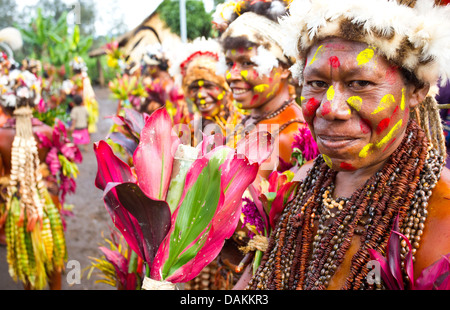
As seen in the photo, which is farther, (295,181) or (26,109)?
(26,109)

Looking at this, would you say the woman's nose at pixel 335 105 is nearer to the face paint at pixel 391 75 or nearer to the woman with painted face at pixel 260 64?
the face paint at pixel 391 75

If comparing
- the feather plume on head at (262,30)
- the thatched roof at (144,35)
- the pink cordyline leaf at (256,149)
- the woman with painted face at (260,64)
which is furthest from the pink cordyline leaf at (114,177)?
the thatched roof at (144,35)

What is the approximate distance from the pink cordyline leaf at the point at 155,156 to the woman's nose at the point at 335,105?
55 cm

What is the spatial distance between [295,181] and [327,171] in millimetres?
157

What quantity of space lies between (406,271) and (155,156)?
0.81 metres

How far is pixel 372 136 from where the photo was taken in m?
1.42

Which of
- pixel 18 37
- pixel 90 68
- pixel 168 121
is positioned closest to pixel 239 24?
pixel 168 121

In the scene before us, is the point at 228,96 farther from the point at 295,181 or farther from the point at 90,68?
the point at 90,68

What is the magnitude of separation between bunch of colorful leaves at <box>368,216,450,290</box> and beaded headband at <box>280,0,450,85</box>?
552 mm

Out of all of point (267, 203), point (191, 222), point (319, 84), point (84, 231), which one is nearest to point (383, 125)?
point (319, 84)

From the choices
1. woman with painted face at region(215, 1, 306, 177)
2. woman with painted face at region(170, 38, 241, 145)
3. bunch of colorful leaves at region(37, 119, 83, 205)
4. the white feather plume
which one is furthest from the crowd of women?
the white feather plume

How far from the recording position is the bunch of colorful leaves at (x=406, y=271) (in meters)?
1.06
